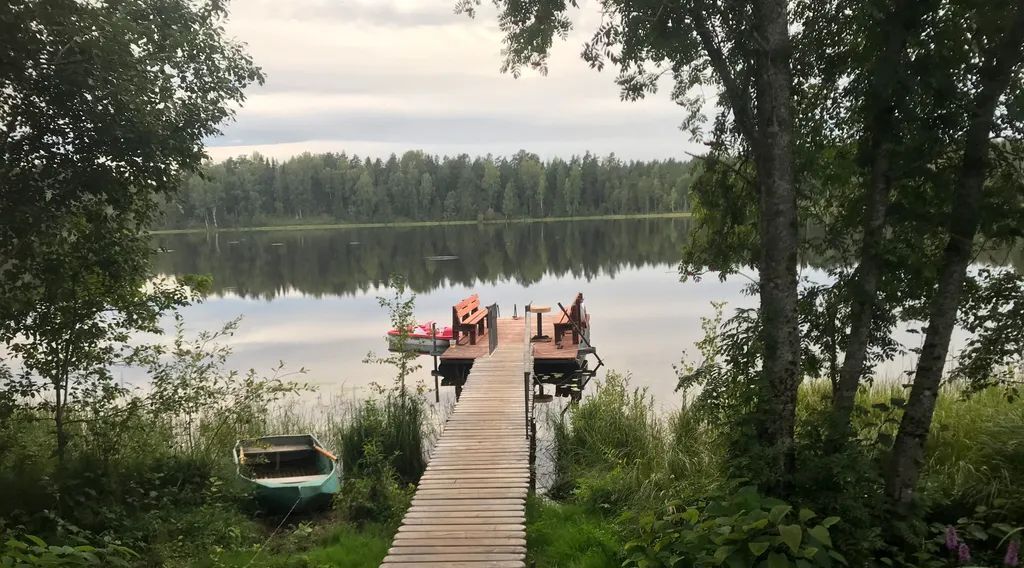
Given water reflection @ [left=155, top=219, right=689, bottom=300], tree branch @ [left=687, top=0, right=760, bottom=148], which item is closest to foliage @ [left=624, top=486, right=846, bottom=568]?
tree branch @ [left=687, top=0, right=760, bottom=148]

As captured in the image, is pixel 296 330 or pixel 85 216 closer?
pixel 85 216

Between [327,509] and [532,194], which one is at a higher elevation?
[532,194]

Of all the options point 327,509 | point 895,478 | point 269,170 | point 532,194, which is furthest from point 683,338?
point 269,170

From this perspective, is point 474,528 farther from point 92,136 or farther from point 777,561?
point 92,136

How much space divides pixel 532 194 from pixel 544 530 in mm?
91657

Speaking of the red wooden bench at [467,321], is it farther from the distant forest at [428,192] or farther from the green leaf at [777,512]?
the distant forest at [428,192]

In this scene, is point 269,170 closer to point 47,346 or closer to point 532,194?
point 532,194

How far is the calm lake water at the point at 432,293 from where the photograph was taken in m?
18.0

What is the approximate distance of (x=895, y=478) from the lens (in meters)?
4.75

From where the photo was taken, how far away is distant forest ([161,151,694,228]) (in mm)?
94438

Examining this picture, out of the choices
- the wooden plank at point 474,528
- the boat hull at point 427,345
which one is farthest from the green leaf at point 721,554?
the boat hull at point 427,345

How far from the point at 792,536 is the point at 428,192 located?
305ft

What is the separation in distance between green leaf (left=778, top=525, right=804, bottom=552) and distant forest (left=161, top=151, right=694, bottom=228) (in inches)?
3549

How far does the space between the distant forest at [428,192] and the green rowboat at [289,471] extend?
83835 millimetres
